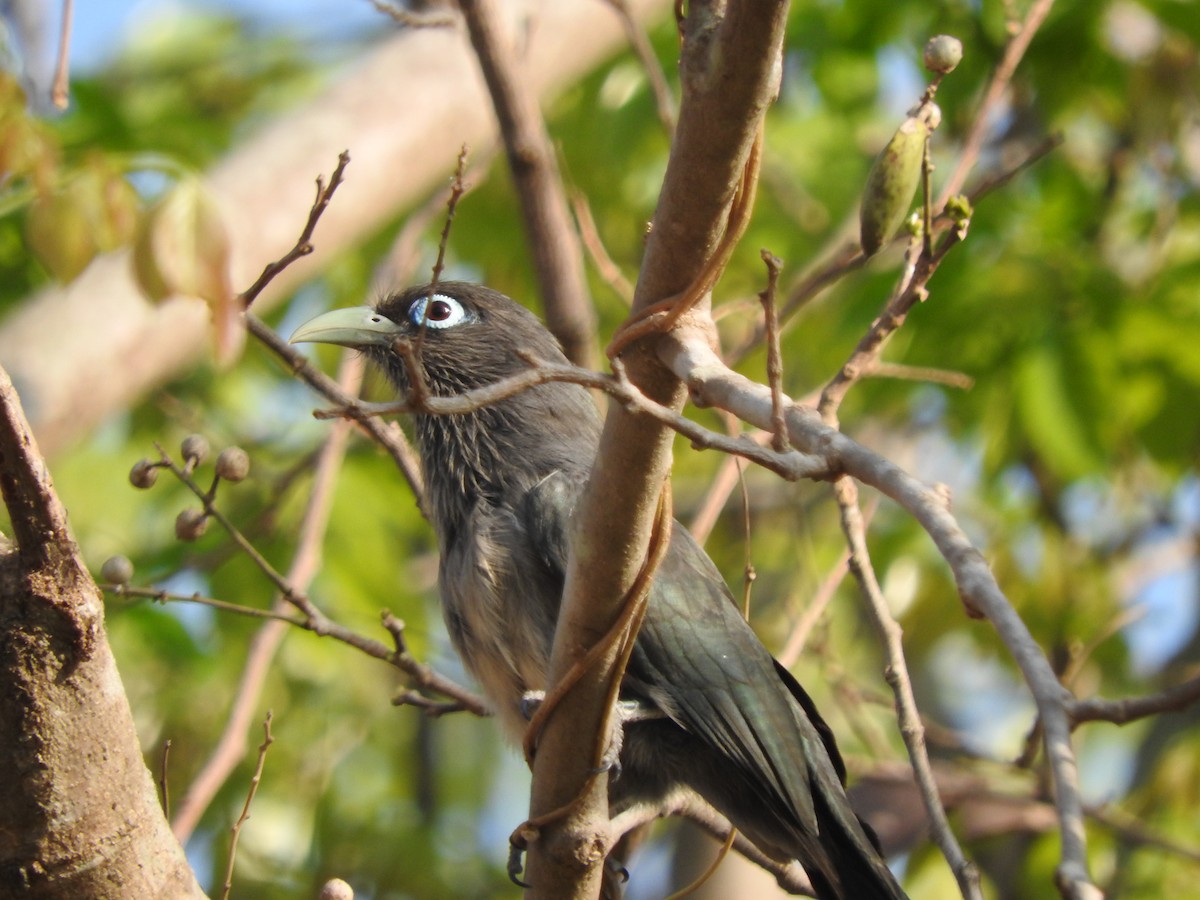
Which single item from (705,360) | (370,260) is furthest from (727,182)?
(370,260)

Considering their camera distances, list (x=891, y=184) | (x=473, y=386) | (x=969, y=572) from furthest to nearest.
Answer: (x=473, y=386)
(x=891, y=184)
(x=969, y=572)

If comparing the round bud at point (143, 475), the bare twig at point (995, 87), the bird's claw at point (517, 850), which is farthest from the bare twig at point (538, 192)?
the bird's claw at point (517, 850)

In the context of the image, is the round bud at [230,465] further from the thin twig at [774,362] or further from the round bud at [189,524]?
the thin twig at [774,362]

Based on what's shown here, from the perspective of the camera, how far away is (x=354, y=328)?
4.10 m

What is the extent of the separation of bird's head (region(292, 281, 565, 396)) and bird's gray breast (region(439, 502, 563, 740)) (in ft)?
2.66

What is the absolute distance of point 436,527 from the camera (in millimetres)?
3777

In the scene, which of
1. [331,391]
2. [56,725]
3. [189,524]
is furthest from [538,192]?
[56,725]

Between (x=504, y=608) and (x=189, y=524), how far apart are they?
30.2 inches

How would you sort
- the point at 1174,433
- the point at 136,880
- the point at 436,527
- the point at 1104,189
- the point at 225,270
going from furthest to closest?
the point at 1104,189
the point at 1174,433
the point at 436,527
the point at 225,270
the point at 136,880

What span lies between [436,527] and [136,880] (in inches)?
60.7

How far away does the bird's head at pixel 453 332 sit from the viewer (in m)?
4.15

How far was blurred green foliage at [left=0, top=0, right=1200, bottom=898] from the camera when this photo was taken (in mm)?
4797

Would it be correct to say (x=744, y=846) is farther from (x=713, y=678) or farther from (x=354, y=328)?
(x=354, y=328)

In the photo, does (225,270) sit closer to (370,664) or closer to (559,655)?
(559,655)
